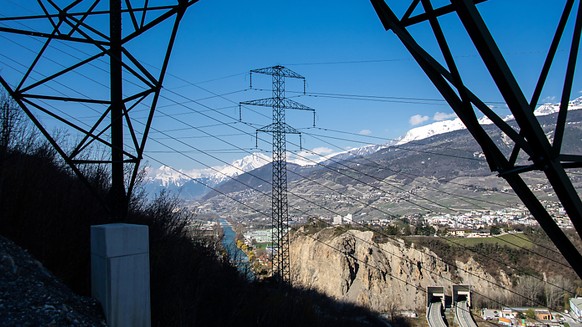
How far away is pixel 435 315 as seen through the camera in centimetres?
4725

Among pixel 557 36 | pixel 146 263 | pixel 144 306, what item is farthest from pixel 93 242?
pixel 557 36

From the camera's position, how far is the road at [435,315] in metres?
43.5

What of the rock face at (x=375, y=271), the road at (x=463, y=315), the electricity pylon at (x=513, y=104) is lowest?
the road at (x=463, y=315)

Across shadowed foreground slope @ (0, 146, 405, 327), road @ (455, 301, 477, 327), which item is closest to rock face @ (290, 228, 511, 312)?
road @ (455, 301, 477, 327)

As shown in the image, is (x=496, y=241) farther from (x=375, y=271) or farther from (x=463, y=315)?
(x=375, y=271)

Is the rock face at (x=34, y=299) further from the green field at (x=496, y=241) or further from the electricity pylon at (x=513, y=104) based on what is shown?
the green field at (x=496, y=241)

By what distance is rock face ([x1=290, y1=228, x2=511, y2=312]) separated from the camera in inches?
1996

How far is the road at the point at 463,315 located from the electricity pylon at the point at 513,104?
46.0 m

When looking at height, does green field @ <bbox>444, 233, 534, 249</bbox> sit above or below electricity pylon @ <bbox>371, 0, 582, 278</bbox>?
below

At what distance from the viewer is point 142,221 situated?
36.1 ft

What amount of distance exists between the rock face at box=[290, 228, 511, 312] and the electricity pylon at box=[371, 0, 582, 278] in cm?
4715

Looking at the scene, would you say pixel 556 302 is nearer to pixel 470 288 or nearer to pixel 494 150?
pixel 470 288

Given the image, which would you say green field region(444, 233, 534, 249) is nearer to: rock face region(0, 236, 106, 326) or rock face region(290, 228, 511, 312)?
rock face region(290, 228, 511, 312)

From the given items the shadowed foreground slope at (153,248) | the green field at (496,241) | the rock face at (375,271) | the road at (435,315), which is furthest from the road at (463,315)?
the shadowed foreground slope at (153,248)
